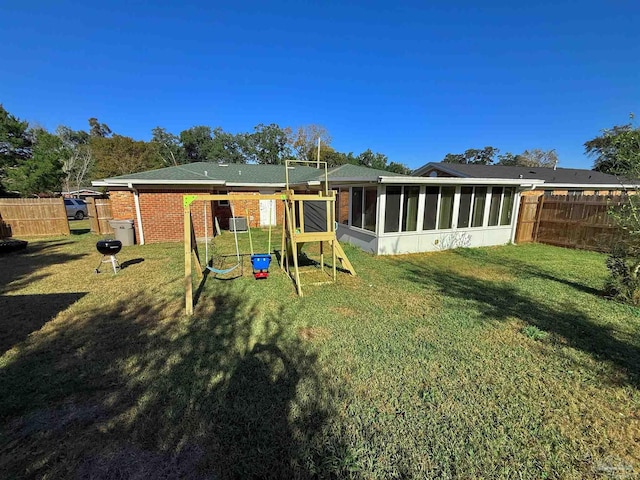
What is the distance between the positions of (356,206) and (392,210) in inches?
69.2

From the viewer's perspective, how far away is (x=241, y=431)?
2.28m

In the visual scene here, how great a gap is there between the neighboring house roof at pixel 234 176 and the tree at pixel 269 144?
71.3 feet

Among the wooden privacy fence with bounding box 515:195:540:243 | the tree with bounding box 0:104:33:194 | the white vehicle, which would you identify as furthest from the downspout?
the tree with bounding box 0:104:33:194

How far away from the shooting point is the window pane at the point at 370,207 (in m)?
8.87

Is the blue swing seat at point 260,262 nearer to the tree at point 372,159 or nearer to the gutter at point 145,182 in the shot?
the gutter at point 145,182

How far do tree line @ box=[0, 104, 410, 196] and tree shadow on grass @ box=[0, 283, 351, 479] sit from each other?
2266 cm

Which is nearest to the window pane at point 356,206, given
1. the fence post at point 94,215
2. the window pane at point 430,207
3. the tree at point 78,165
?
the window pane at point 430,207

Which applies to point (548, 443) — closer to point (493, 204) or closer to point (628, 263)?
point (628, 263)

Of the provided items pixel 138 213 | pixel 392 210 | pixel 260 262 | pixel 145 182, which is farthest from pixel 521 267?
pixel 138 213

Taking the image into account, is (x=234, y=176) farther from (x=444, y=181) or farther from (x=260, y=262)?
(x=444, y=181)

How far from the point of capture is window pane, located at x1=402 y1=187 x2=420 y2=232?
872 cm

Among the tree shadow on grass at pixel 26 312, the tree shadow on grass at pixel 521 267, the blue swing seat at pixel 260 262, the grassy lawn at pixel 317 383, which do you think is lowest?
the tree shadow on grass at pixel 521 267

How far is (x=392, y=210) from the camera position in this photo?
8.63 metres

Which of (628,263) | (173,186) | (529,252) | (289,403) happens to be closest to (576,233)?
(529,252)
